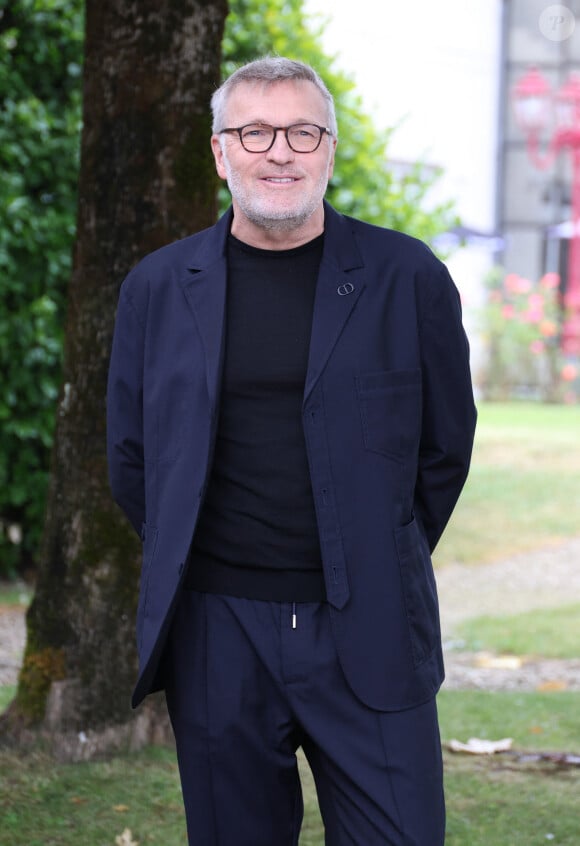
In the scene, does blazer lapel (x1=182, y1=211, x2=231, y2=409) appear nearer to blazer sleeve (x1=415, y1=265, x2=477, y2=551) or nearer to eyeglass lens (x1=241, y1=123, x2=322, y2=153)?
eyeglass lens (x1=241, y1=123, x2=322, y2=153)

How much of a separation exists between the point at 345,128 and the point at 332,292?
6446 millimetres

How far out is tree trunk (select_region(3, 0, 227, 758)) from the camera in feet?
14.8

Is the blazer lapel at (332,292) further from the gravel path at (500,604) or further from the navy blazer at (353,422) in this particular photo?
the gravel path at (500,604)

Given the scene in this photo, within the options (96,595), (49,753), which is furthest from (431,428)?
(49,753)

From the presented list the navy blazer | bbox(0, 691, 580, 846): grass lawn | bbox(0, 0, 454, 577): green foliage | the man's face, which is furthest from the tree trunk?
bbox(0, 0, 454, 577): green foliage

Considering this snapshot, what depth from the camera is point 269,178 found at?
2.75 metres

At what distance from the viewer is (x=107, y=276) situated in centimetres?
456

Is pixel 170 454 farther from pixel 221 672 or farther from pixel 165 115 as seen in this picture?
pixel 165 115

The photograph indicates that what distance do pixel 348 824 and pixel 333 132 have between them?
145 centimetres

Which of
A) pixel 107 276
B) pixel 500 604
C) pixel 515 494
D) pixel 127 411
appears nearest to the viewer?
pixel 127 411

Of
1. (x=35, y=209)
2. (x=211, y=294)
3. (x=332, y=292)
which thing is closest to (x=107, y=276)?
(x=211, y=294)

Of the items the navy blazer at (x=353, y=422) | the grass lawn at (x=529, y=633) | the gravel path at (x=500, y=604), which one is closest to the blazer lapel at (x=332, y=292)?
the navy blazer at (x=353, y=422)

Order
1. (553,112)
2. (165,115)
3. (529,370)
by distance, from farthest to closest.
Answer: (553,112), (529,370), (165,115)

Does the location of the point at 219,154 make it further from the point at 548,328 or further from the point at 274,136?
the point at 548,328
